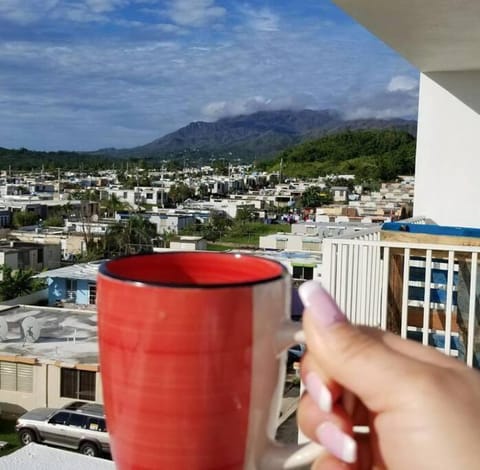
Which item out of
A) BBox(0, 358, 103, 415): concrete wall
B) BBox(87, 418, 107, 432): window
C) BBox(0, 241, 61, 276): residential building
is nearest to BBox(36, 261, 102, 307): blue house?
BBox(0, 241, 61, 276): residential building

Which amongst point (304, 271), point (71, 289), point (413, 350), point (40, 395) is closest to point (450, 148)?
point (413, 350)

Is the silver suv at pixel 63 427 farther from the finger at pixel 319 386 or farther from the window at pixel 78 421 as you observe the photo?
the finger at pixel 319 386

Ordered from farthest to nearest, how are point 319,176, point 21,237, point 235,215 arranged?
point 319,176 → point 235,215 → point 21,237

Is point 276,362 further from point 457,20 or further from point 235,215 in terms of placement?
point 235,215

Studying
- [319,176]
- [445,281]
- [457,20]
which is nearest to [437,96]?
[457,20]

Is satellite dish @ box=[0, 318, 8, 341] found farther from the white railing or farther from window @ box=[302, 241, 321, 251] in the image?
window @ box=[302, 241, 321, 251]

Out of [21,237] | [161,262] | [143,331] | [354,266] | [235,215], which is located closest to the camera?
[143,331]
